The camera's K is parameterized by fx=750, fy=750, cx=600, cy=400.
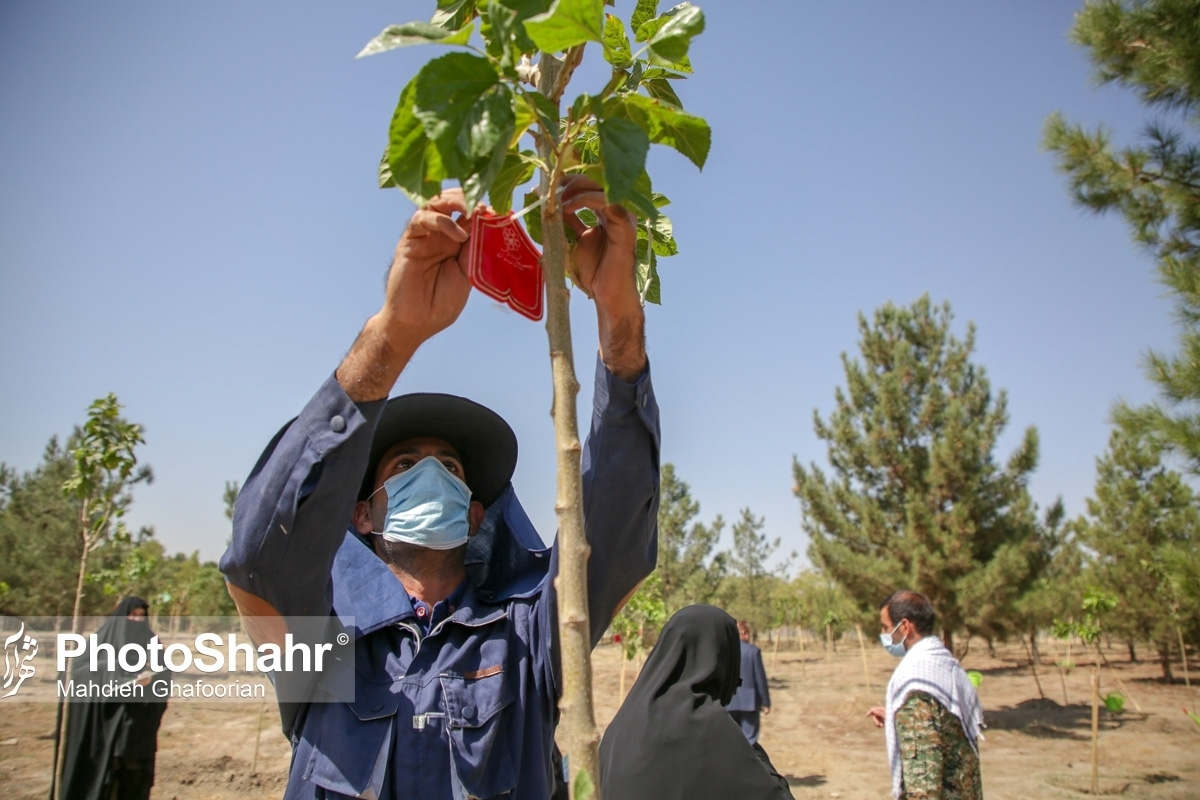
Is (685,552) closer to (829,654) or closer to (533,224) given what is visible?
(829,654)

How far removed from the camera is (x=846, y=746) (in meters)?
14.2

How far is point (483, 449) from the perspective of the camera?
85.0 inches

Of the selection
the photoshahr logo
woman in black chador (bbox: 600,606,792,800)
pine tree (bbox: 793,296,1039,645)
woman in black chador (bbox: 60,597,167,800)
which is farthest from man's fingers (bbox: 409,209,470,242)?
pine tree (bbox: 793,296,1039,645)

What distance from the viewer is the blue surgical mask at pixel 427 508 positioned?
1.85 meters

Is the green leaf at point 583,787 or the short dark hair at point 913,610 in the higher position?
the green leaf at point 583,787

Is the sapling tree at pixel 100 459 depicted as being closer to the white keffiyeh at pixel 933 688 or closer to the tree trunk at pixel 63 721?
the tree trunk at pixel 63 721

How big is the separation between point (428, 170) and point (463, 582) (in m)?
1.23

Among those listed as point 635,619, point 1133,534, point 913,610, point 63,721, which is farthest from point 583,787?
point 1133,534

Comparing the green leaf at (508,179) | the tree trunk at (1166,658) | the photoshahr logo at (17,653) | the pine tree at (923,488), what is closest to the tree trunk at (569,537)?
the green leaf at (508,179)

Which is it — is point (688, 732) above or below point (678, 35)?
below

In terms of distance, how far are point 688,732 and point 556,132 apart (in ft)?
8.00

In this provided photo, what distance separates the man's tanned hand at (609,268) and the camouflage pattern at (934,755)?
4.07 metres

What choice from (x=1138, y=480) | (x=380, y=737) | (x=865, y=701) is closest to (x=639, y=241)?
(x=380, y=737)

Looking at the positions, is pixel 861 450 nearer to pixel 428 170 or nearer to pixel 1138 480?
pixel 1138 480
